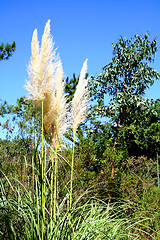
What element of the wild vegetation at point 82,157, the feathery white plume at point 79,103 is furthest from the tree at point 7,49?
the feathery white plume at point 79,103

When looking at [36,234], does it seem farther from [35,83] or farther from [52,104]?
[35,83]

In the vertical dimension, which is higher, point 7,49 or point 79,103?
point 7,49

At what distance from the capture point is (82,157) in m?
6.69

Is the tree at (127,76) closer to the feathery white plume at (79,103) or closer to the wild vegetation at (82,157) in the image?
the wild vegetation at (82,157)

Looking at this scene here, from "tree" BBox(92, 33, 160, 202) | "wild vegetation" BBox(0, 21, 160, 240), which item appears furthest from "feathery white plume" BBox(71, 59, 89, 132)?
"tree" BBox(92, 33, 160, 202)

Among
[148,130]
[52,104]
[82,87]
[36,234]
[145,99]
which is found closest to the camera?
[36,234]

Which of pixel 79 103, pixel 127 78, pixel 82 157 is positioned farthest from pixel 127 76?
pixel 79 103

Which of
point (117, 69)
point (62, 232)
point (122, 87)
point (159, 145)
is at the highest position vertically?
point (117, 69)

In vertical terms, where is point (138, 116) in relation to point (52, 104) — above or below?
above

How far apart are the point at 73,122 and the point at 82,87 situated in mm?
373

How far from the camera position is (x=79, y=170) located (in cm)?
622

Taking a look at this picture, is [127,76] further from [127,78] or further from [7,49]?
[7,49]

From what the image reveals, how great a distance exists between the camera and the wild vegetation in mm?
2490

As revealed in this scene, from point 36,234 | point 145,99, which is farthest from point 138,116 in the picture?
point 36,234
